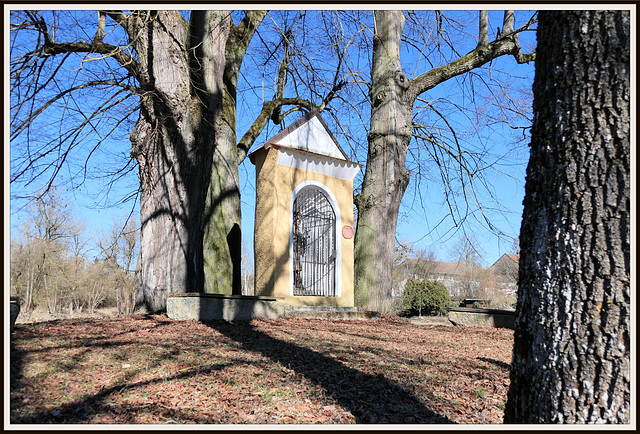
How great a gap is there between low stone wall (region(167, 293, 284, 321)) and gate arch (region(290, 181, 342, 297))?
2602 mm

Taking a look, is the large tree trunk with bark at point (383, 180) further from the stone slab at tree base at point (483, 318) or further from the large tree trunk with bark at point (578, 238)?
the large tree trunk with bark at point (578, 238)

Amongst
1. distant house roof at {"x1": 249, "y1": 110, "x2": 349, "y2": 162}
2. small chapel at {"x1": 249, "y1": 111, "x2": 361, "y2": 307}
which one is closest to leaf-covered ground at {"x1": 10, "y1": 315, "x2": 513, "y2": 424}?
small chapel at {"x1": 249, "y1": 111, "x2": 361, "y2": 307}

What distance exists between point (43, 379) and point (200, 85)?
457 centimetres

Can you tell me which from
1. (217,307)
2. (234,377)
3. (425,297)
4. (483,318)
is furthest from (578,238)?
(425,297)

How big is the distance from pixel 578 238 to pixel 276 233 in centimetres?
715

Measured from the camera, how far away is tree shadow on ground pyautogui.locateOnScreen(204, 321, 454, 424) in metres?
3.25

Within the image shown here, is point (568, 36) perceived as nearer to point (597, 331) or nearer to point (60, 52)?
point (597, 331)

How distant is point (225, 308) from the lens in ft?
21.7

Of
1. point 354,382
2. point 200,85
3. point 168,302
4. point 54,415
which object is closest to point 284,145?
point 200,85

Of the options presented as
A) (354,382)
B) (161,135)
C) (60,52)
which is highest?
(60,52)

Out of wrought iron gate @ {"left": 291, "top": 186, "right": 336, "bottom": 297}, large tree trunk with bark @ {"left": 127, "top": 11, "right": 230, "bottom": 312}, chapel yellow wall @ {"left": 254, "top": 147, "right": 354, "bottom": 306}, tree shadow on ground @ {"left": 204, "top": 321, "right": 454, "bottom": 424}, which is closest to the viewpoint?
tree shadow on ground @ {"left": 204, "top": 321, "right": 454, "bottom": 424}

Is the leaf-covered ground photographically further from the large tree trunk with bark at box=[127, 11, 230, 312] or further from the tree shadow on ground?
the large tree trunk with bark at box=[127, 11, 230, 312]

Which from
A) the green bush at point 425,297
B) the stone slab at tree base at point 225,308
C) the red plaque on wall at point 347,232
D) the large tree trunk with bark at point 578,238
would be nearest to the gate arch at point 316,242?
the red plaque on wall at point 347,232

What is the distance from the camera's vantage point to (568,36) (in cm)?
233
